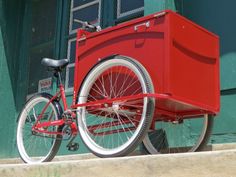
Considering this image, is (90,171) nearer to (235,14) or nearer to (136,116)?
(136,116)

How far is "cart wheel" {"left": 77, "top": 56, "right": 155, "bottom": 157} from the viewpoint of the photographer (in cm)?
304

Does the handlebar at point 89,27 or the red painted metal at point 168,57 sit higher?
the handlebar at point 89,27

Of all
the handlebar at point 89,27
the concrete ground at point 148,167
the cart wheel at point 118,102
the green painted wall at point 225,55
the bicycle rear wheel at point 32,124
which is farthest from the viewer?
the green painted wall at point 225,55

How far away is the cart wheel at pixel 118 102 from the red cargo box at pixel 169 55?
0.09 m

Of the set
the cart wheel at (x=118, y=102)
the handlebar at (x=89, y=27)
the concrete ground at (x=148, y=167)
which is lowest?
the concrete ground at (x=148, y=167)

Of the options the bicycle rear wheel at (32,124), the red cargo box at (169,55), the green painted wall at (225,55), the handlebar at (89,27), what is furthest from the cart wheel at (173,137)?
the handlebar at (89,27)

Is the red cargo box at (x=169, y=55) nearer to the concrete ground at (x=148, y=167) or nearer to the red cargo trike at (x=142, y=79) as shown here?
the red cargo trike at (x=142, y=79)

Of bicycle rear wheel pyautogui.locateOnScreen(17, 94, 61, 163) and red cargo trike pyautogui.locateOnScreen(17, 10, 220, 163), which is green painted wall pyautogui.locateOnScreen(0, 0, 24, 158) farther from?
red cargo trike pyautogui.locateOnScreen(17, 10, 220, 163)

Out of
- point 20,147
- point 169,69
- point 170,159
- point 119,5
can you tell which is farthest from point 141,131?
point 119,5

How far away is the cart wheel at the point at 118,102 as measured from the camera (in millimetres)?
3039

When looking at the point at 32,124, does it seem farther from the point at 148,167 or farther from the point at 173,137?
the point at 148,167

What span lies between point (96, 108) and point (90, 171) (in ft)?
2.56

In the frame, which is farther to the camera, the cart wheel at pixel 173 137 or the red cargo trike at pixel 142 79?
the cart wheel at pixel 173 137

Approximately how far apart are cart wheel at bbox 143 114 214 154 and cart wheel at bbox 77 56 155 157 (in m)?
0.37
